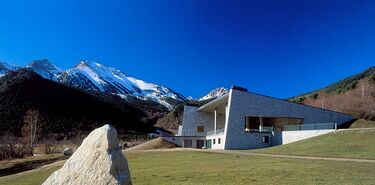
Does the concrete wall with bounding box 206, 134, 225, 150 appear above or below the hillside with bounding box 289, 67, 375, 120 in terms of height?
below

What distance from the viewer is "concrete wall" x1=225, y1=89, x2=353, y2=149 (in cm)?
5012

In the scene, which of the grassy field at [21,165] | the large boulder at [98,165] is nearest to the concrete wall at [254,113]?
the grassy field at [21,165]

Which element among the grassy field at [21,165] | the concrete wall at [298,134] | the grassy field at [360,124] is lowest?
the grassy field at [21,165]

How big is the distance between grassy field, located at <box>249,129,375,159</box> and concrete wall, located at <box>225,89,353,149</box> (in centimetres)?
1295

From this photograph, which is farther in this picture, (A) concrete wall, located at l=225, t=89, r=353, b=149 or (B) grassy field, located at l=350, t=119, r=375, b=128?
(B) grassy field, located at l=350, t=119, r=375, b=128

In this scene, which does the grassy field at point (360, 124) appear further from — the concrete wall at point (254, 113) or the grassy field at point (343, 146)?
the grassy field at point (343, 146)

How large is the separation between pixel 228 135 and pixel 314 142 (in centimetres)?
1467

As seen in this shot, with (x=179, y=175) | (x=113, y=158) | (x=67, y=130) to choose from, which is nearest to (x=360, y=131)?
(x=179, y=175)

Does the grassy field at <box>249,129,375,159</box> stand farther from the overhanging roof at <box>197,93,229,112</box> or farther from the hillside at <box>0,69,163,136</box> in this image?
the hillside at <box>0,69,163,136</box>

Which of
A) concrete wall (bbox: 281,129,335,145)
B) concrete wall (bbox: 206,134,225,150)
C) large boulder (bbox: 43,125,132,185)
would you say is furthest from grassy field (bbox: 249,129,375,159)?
large boulder (bbox: 43,125,132,185)

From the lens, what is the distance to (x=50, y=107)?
87875 mm

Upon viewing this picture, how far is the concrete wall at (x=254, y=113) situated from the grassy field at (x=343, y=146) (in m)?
13.0

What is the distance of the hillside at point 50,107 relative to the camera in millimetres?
79438

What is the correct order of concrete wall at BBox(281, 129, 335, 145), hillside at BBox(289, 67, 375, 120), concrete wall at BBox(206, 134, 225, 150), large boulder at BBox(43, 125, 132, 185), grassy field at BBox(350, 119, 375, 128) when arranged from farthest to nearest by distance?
hillside at BBox(289, 67, 375, 120) → grassy field at BBox(350, 119, 375, 128) → concrete wall at BBox(206, 134, 225, 150) → concrete wall at BBox(281, 129, 335, 145) → large boulder at BBox(43, 125, 132, 185)
